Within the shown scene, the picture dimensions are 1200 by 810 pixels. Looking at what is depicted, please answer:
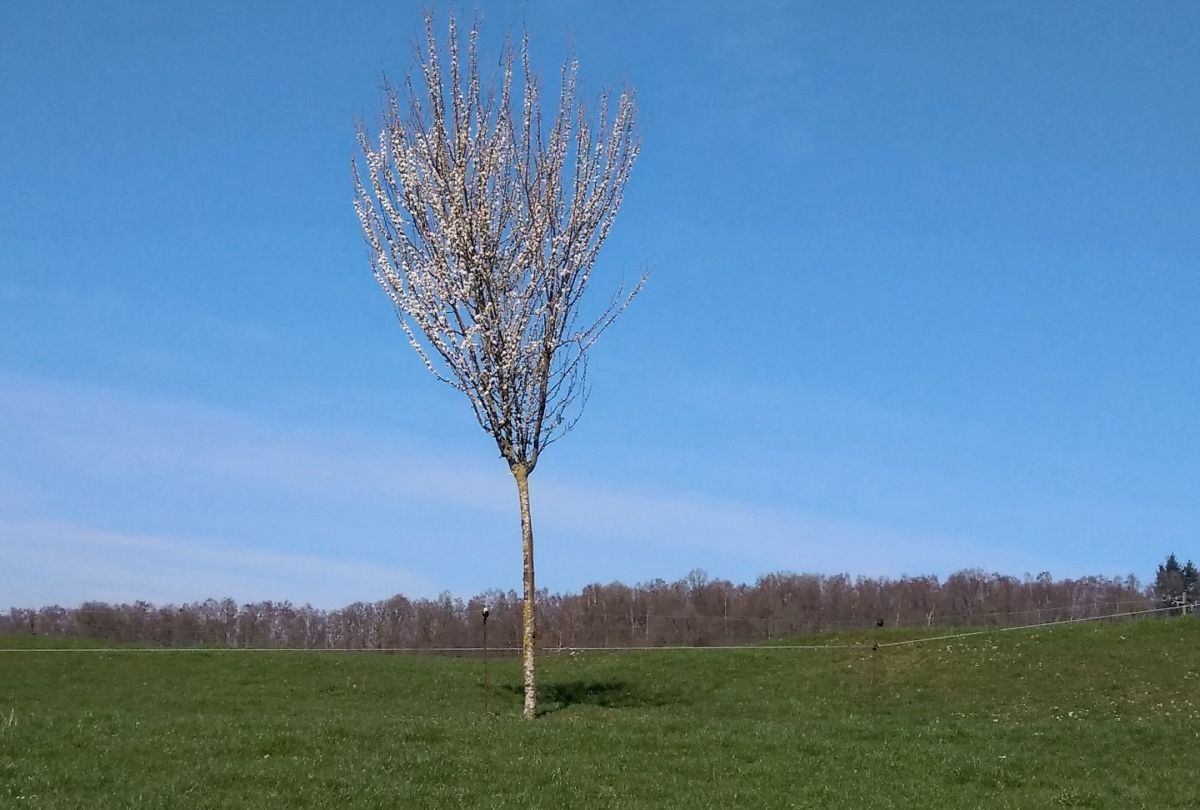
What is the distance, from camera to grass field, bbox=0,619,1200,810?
15.2 meters

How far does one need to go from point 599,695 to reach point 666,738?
10783 millimetres

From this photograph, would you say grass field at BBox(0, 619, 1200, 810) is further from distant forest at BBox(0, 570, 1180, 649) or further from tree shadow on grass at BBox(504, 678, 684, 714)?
distant forest at BBox(0, 570, 1180, 649)

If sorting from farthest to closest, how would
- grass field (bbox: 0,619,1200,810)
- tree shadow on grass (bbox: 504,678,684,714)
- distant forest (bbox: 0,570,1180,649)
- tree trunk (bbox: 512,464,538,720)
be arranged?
distant forest (bbox: 0,570,1180,649)
tree shadow on grass (bbox: 504,678,684,714)
tree trunk (bbox: 512,464,538,720)
grass field (bbox: 0,619,1200,810)

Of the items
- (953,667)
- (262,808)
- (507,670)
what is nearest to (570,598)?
(507,670)

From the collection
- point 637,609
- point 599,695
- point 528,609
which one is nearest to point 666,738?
point 528,609

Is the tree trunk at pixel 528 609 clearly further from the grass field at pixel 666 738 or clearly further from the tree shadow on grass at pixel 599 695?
the tree shadow on grass at pixel 599 695

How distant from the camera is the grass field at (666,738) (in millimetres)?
15156

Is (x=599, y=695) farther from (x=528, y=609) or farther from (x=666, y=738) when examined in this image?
(x=666, y=738)

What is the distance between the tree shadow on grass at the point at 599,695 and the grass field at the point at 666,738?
150mm

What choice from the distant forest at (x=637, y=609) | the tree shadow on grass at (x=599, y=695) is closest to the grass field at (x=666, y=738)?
the tree shadow on grass at (x=599, y=695)

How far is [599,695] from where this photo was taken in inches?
1174

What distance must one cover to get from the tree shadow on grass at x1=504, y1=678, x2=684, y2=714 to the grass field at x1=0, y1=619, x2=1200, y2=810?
15cm

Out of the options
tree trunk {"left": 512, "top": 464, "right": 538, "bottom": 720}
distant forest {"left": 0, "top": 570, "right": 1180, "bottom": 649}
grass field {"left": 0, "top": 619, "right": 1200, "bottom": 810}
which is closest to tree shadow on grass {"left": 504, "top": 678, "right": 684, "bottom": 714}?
grass field {"left": 0, "top": 619, "right": 1200, "bottom": 810}

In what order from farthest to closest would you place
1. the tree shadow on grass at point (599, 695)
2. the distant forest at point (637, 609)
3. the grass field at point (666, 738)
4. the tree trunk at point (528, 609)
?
the distant forest at point (637, 609)
the tree shadow on grass at point (599, 695)
the tree trunk at point (528, 609)
the grass field at point (666, 738)
